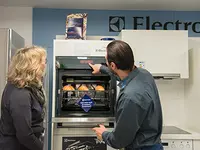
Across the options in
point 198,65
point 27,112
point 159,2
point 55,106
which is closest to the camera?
point 27,112

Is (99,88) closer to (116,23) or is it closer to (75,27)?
(75,27)

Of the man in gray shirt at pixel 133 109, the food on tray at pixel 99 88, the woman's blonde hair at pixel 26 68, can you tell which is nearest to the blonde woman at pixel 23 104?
the woman's blonde hair at pixel 26 68

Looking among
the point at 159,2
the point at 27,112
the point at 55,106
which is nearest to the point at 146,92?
the point at 27,112

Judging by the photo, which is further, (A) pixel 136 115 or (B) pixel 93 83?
(B) pixel 93 83

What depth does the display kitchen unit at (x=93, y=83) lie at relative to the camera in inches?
103

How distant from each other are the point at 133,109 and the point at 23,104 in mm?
660

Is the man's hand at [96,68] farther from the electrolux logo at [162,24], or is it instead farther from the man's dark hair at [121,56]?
the electrolux logo at [162,24]

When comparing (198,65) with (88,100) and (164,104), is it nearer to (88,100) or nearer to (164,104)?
(164,104)

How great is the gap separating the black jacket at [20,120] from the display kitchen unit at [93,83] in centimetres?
86

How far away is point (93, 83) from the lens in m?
2.77

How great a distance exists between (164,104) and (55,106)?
142cm

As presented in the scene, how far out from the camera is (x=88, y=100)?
8.70ft

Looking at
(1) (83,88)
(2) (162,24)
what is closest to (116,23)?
(2) (162,24)

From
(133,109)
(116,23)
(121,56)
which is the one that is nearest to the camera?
(133,109)
